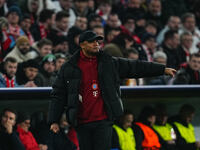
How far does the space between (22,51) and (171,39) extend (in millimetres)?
4228

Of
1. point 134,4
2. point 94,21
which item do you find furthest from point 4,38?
point 134,4

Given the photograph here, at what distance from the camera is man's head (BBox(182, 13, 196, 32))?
606 inches

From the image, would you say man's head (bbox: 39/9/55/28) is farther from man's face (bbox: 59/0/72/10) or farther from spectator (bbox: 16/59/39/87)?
spectator (bbox: 16/59/39/87)

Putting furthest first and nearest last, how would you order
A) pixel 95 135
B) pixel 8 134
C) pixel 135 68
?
pixel 8 134 → pixel 135 68 → pixel 95 135

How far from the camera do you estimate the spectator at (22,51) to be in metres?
11.0

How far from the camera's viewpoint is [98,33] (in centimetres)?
1251

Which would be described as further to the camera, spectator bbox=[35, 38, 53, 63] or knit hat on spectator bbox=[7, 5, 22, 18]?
knit hat on spectator bbox=[7, 5, 22, 18]

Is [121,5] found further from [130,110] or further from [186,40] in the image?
[130,110]

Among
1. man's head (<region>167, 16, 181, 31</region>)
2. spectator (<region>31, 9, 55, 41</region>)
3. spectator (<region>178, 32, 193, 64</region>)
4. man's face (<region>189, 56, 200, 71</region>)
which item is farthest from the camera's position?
man's head (<region>167, 16, 181, 31</region>)

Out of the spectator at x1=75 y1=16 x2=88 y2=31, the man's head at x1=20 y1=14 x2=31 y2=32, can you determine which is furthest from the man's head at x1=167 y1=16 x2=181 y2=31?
the man's head at x1=20 y1=14 x2=31 y2=32

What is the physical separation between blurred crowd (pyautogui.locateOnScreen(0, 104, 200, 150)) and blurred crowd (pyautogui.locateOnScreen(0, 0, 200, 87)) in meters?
0.66

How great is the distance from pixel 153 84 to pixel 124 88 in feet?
3.95

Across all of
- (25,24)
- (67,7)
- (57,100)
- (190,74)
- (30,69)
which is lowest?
(57,100)

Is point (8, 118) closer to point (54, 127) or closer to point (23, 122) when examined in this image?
point (23, 122)
